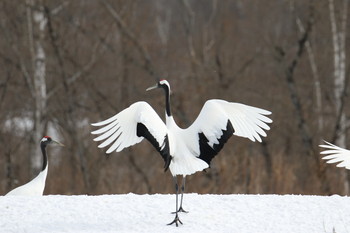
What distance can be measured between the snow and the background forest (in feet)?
17.6

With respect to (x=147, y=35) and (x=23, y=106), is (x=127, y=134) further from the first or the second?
(x=147, y=35)

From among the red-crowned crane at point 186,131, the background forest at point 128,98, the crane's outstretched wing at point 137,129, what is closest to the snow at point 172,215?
the red-crowned crane at point 186,131

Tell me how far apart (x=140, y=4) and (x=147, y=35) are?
1055 millimetres

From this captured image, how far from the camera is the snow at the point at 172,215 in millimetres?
8555

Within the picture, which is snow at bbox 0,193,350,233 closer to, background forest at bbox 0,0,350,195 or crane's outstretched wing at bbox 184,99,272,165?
crane's outstretched wing at bbox 184,99,272,165

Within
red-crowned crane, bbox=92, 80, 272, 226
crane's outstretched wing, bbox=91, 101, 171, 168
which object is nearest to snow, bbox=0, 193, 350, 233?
red-crowned crane, bbox=92, 80, 272, 226

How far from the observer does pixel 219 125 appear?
28.2ft

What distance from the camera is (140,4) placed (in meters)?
23.5

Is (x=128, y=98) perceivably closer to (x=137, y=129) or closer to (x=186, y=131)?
(x=186, y=131)

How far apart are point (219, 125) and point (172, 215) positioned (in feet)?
3.60

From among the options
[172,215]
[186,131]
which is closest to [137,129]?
[186,131]

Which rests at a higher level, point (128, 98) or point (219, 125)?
point (128, 98)

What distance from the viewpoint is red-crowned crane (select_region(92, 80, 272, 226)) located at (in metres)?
8.48

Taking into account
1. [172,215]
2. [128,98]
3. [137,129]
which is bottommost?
[172,215]
